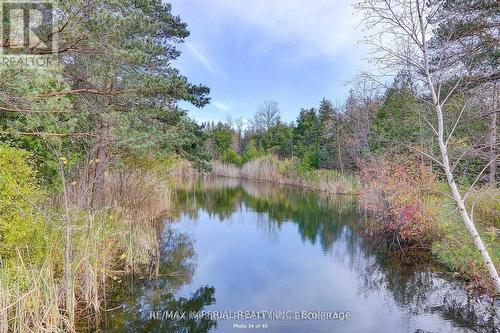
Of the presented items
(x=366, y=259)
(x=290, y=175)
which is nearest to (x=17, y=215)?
(x=366, y=259)

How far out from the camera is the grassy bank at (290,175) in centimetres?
1949

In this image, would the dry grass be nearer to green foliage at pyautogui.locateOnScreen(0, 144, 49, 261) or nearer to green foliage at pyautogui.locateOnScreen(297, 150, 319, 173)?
green foliage at pyautogui.locateOnScreen(0, 144, 49, 261)

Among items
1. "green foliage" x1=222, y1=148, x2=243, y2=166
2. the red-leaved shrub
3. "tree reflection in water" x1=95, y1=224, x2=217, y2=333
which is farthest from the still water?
"green foliage" x1=222, y1=148, x2=243, y2=166

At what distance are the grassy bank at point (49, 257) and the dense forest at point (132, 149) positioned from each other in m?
0.02

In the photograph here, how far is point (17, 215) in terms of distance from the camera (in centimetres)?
429

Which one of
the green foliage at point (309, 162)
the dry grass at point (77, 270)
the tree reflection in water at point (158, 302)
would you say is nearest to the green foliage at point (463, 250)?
the tree reflection in water at point (158, 302)

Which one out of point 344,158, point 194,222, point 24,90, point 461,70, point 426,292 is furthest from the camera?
point 344,158

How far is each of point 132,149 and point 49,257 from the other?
336 centimetres

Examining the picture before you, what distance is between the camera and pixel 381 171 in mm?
10039

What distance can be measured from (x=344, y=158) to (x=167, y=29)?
47.3 ft

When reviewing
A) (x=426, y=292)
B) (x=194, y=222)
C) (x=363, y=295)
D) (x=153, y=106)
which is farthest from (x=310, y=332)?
(x=194, y=222)

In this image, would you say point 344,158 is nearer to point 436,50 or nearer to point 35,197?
point 436,50

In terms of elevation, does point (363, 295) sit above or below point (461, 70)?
below

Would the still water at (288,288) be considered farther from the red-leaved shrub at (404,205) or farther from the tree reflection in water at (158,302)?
the red-leaved shrub at (404,205)
